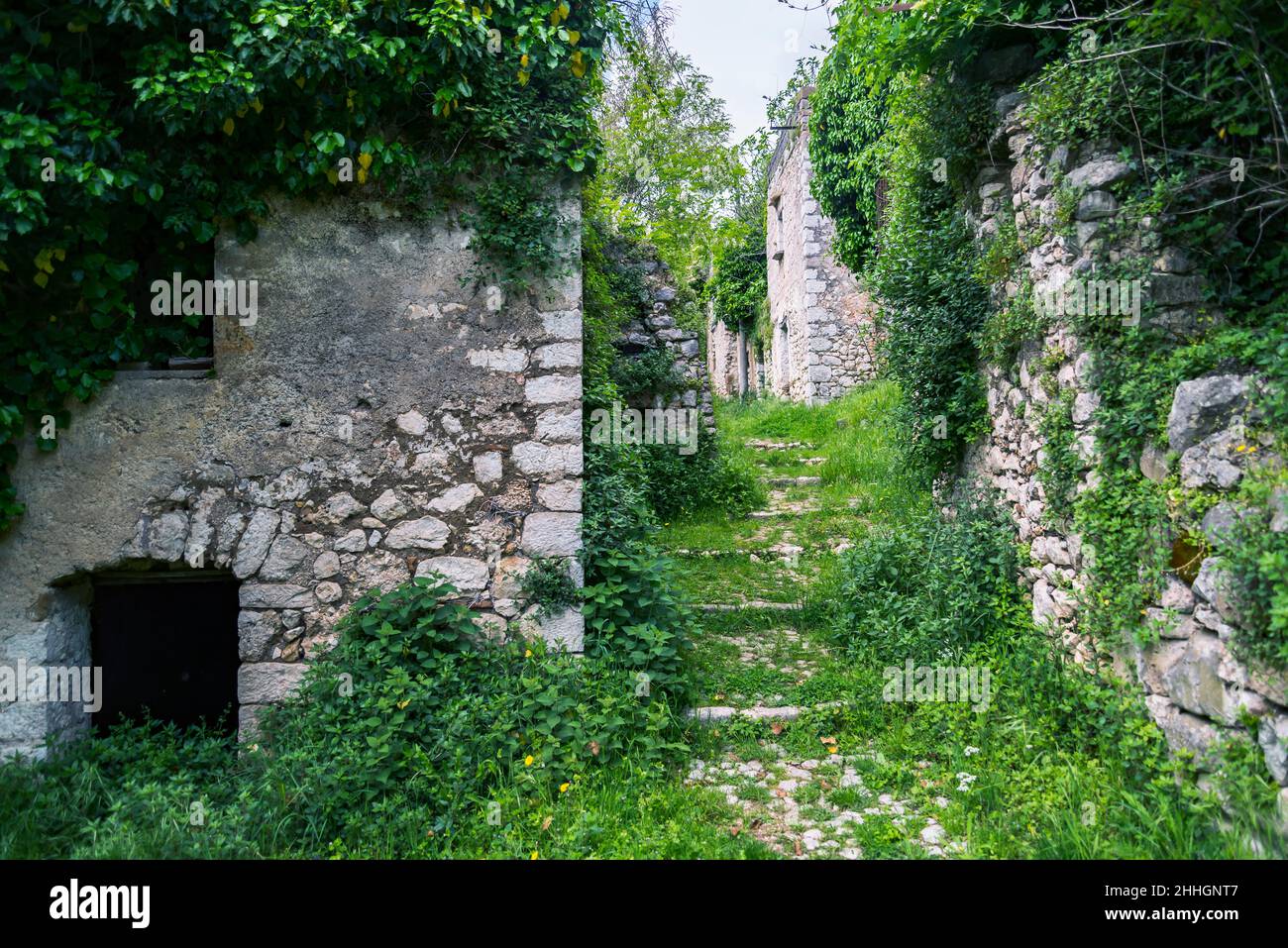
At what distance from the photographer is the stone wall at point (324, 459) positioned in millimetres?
3721

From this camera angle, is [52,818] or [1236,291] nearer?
[52,818]

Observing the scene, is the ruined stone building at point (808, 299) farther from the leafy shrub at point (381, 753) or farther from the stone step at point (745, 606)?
the leafy shrub at point (381, 753)

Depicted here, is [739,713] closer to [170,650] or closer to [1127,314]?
[1127,314]

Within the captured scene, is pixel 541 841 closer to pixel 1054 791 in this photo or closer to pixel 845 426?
pixel 1054 791

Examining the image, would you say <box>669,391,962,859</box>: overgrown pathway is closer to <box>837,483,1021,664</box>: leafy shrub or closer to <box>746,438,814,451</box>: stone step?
<box>837,483,1021,664</box>: leafy shrub

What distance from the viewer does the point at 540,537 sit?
155 inches

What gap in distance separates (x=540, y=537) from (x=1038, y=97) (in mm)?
3642

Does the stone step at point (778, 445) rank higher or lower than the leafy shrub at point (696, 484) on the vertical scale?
higher

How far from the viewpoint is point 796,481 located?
8.99 metres

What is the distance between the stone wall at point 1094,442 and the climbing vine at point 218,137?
8.58 feet

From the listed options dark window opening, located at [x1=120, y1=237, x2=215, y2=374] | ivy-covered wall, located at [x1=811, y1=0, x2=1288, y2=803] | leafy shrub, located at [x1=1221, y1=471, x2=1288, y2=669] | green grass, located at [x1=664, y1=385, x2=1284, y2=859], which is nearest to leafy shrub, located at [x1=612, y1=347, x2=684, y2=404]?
green grass, located at [x1=664, y1=385, x2=1284, y2=859]

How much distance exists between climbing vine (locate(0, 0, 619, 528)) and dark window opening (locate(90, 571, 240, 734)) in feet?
6.30

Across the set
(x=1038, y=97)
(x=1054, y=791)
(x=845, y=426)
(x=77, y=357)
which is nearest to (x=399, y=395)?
(x=77, y=357)

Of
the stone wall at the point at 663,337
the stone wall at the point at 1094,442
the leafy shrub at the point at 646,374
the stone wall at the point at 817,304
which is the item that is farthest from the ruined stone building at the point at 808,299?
the stone wall at the point at 1094,442
